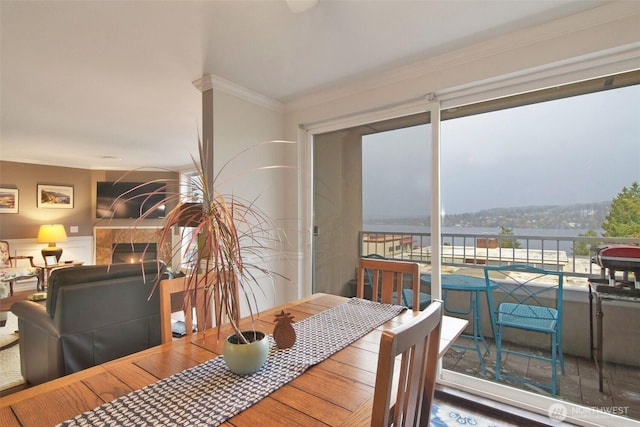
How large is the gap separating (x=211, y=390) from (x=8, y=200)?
719cm

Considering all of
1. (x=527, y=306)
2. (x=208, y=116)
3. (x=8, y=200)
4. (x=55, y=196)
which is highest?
(x=208, y=116)

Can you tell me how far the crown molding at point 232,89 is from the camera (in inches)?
102

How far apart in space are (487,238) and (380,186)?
962 mm

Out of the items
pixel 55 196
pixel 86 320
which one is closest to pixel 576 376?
pixel 86 320

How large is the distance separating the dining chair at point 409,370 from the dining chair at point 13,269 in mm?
6076

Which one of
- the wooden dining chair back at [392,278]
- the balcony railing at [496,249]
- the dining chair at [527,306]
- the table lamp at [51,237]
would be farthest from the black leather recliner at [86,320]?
the table lamp at [51,237]

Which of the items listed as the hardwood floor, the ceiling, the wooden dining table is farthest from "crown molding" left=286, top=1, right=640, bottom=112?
the hardwood floor

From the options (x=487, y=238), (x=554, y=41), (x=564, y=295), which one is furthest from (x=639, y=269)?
(x=554, y=41)

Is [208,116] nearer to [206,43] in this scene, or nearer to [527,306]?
[206,43]

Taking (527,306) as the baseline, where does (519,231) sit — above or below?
above

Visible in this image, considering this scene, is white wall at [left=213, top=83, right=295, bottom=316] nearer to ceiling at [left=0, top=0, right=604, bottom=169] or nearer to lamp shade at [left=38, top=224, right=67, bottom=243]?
ceiling at [left=0, top=0, right=604, bottom=169]

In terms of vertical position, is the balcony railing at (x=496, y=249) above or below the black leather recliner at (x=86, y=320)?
above

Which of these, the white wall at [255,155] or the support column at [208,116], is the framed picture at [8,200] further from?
the white wall at [255,155]

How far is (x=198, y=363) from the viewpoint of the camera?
3.73 feet
